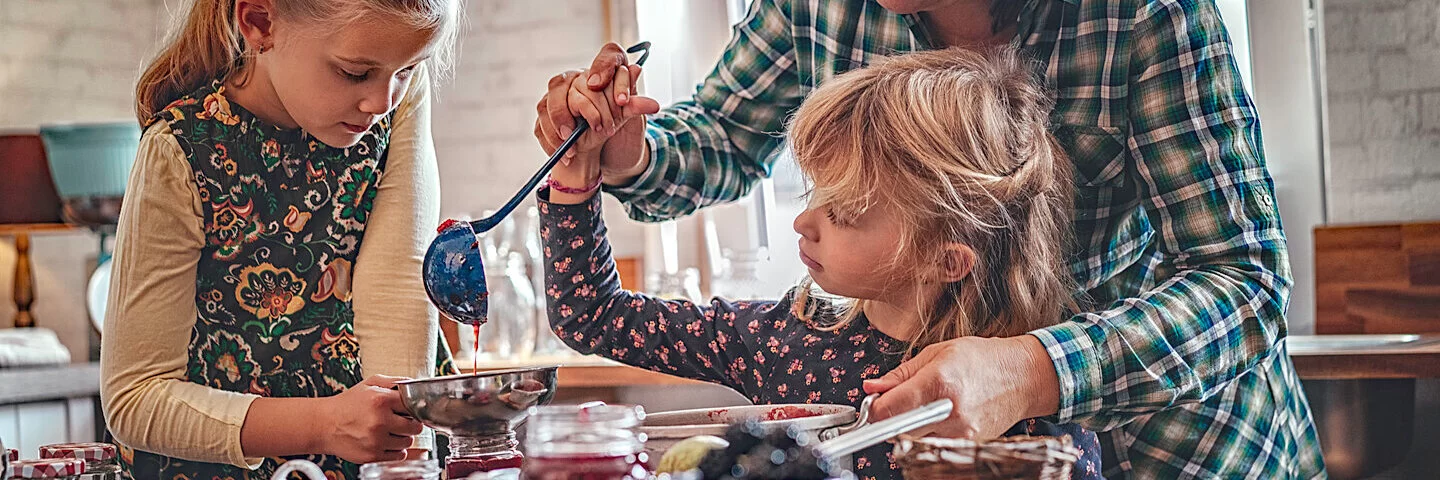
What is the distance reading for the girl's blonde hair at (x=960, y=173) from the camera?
1253 millimetres

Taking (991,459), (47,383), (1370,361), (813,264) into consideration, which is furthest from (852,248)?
(47,383)

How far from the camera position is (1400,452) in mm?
2344

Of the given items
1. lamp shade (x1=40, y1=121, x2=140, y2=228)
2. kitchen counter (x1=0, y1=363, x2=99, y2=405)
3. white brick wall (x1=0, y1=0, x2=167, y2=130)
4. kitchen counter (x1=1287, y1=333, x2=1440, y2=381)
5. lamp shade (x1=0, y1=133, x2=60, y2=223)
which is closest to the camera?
kitchen counter (x1=1287, y1=333, x2=1440, y2=381)

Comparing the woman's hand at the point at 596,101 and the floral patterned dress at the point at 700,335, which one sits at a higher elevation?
the woman's hand at the point at 596,101

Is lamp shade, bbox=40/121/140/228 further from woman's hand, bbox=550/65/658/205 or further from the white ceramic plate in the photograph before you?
woman's hand, bbox=550/65/658/205

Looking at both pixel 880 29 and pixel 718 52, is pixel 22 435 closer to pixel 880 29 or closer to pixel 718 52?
pixel 718 52

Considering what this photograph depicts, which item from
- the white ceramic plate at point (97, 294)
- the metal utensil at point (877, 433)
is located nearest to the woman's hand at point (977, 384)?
the metal utensil at point (877, 433)

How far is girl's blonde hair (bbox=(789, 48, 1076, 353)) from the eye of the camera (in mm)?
1253

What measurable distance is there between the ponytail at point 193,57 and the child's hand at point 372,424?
0.48 meters

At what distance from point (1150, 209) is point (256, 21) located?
95 centimetres

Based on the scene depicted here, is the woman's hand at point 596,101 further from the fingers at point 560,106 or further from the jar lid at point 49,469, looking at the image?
the jar lid at point 49,469

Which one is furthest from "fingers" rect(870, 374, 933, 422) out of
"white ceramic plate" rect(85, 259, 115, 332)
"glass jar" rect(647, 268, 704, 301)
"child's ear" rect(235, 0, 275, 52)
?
"white ceramic plate" rect(85, 259, 115, 332)

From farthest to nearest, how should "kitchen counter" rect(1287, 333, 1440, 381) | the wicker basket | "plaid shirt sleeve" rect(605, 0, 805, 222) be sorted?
1. "kitchen counter" rect(1287, 333, 1440, 381)
2. "plaid shirt sleeve" rect(605, 0, 805, 222)
3. the wicker basket

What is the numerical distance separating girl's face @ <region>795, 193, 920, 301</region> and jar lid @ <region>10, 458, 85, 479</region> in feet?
2.20
